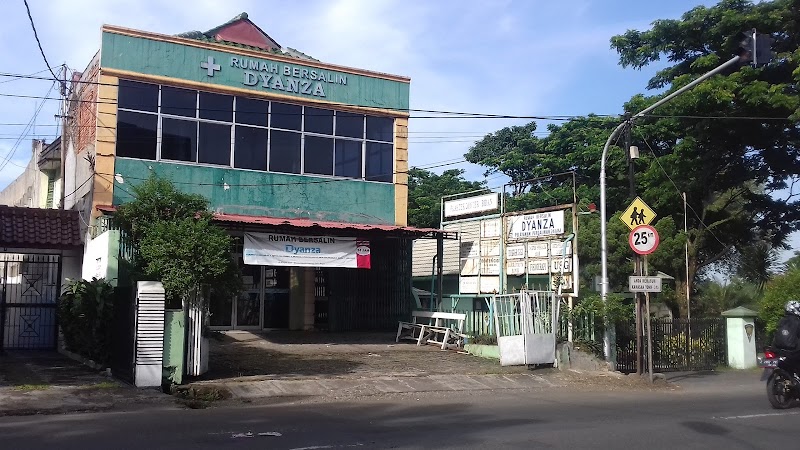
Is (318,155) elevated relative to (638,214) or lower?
elevated

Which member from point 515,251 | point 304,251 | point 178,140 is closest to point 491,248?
point 515,251

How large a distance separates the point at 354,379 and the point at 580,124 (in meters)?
25.5

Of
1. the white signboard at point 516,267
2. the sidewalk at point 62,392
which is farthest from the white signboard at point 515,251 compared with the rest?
the sidewalk at point 62,392

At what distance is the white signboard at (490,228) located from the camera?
1970cm

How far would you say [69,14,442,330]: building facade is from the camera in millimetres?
18531

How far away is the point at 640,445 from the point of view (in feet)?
27.5

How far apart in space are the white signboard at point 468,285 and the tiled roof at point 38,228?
993 cm

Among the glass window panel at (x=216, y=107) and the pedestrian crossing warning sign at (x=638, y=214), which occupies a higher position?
the glass window panel at (x=216, y=107)

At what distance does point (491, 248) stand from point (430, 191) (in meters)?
A: 23.2

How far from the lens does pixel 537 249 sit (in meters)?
18.5

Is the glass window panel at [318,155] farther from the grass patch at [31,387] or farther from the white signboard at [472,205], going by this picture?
the grass patch at [31,387]

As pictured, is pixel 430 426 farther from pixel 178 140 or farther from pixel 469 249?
pixel 178 140

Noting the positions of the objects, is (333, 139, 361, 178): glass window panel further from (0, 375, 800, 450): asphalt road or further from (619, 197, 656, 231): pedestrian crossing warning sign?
(0, 375, 800, 450): asphalt road

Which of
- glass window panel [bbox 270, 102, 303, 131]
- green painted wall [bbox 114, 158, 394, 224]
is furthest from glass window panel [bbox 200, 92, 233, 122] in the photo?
green painted wall [bbox 114, 158, 394, 224]
